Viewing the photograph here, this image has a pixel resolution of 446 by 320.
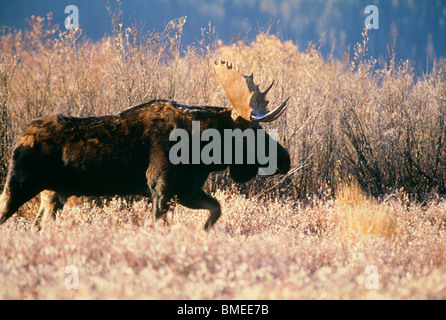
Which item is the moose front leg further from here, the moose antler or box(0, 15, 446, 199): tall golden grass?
box(0, 15, 446, 199): tall golden grass

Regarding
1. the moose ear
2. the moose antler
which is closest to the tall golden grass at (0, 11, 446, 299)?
the moose ear

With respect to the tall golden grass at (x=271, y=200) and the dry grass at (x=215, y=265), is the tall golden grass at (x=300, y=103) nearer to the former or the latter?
the tall golden grass at (x=271, y=200)

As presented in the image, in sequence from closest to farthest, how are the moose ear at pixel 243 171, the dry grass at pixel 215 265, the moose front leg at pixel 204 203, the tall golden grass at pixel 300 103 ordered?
the dry grass at pixel 215 265, the moose front leg at pixel 204 203, the moose ear at pixel 243 171, the tall golden grass at pixel 300 103

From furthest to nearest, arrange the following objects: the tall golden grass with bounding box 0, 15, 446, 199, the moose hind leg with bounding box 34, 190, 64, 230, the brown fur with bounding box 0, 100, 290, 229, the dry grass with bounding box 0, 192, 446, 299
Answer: the tall golden grass with bounding box 0, 15, 446, 199 → the moose hind leg with bounding box 34, 190, 64, 230 → the brown fur with bounding box 0, 100, 290, 229 → the dry grass with bounding box 0, 192, 446, 299

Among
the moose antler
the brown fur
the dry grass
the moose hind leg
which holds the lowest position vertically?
the dry grass

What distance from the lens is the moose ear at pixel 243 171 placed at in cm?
581

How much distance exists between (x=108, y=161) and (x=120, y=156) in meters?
0.13

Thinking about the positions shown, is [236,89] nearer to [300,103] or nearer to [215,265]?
[215,265]

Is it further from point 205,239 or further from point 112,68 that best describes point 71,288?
point 112,68

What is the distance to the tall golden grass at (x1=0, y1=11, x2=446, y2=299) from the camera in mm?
3477

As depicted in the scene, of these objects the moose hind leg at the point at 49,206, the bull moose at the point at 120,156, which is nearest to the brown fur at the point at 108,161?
the bull moose at the point at 120,156

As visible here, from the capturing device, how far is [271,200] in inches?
304

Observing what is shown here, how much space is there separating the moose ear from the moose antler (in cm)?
63

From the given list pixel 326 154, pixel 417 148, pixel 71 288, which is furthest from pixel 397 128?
pixel 71 288
